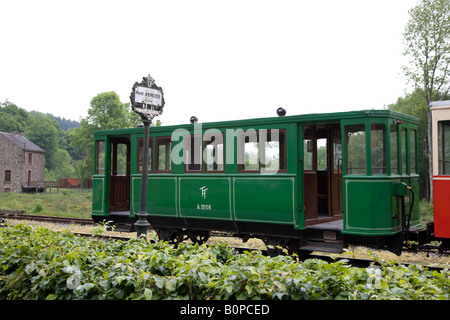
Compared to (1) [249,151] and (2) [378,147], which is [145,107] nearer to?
(1) [249,151]

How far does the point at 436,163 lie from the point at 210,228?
16.3 feet

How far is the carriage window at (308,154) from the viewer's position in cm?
884

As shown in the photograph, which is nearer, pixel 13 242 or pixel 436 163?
pixel 13 242

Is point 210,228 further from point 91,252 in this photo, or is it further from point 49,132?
point 49,132

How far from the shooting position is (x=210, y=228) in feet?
32.0

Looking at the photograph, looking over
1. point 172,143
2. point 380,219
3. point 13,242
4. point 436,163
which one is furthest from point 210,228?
point 13,242

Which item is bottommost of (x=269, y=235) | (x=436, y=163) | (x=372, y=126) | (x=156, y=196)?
(x=269, y=235)

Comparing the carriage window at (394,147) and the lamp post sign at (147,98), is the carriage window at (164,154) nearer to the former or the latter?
the lamp post sign at (147,98)

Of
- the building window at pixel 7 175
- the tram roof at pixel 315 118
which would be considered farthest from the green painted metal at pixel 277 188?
the building window at pixel 7 175

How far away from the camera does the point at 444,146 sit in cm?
787

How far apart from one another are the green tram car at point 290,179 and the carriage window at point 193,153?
2cm
